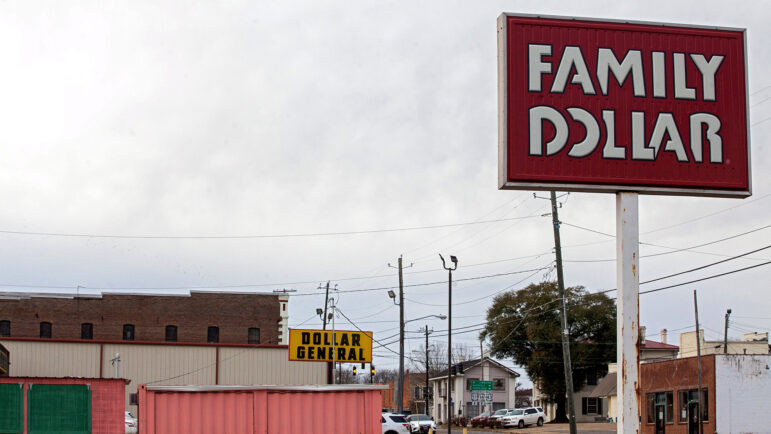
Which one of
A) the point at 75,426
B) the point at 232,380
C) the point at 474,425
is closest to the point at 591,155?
the point at 75,426

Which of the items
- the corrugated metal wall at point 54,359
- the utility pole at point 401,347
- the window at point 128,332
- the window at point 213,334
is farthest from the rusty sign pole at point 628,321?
the window at point 128,332

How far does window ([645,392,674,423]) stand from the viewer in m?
44.6

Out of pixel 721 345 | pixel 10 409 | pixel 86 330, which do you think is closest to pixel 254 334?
pixel 86 330

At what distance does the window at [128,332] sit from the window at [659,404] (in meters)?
41.8

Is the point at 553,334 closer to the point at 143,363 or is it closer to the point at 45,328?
the point at 143,363

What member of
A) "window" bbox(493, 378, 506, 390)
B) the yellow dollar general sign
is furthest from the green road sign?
"window" bbox(493, 378, 506, 390)

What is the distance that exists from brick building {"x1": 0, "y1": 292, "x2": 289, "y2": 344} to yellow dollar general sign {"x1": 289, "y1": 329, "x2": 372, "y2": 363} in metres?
21.0

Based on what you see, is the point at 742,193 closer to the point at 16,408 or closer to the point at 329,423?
the point at 329,423

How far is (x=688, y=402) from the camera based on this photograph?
137 ft

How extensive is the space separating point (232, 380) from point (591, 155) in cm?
5012

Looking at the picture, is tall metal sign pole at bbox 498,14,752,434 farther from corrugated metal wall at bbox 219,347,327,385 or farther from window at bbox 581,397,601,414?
window at bbox 581,397,601,414

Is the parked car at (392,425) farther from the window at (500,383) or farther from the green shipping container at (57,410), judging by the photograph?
the window at (500,383)

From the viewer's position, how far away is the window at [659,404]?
44625 millimetres

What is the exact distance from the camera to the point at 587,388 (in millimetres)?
84438
